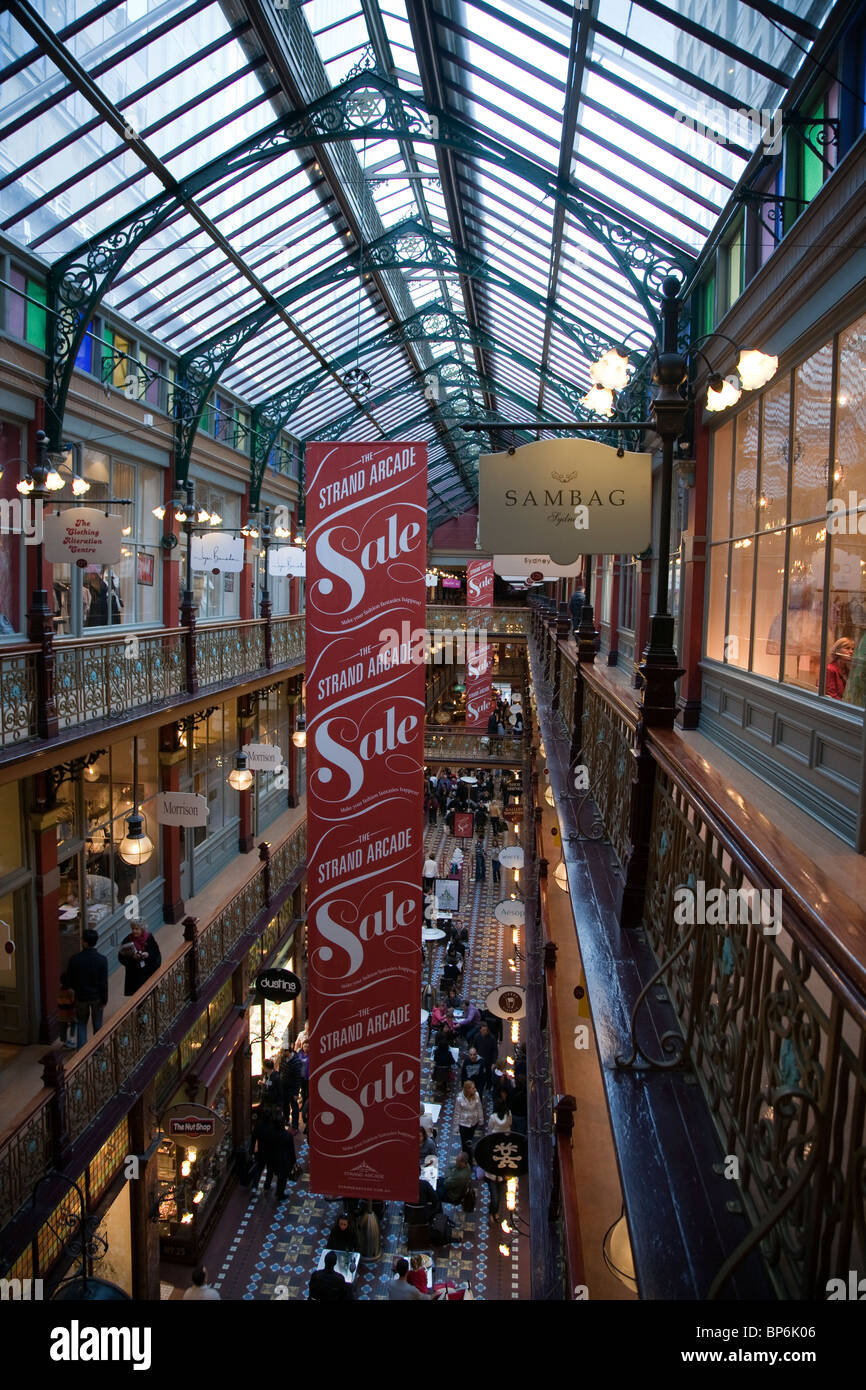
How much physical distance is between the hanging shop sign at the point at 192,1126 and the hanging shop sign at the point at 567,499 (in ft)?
27.0

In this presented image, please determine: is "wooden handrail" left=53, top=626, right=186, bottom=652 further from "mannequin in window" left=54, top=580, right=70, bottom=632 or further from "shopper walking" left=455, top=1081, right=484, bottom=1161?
"shopper walking" left=455, top=1081, right=484, bottom=1161

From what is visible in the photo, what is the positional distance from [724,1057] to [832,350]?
598cm

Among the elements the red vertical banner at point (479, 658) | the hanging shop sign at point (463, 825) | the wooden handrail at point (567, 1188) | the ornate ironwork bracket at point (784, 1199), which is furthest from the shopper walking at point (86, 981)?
the red vertical banner at point (479, 658)

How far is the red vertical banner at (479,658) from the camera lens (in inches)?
1150

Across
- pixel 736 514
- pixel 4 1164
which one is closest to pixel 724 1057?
pixel 4 1164

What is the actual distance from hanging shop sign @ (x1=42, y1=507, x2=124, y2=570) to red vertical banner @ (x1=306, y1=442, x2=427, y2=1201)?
381 cm

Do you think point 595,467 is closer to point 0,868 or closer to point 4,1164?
point 4,1164

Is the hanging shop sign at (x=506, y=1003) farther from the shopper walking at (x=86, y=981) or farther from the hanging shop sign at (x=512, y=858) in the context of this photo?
the shopper walking at (x=86, y=981)

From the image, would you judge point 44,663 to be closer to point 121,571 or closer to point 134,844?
point 134,844

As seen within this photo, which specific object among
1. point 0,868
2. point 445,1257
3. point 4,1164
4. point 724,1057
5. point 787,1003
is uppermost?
point 787,1003

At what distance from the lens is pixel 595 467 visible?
6.44 metres

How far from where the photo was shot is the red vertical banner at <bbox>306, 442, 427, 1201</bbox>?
22.2ft

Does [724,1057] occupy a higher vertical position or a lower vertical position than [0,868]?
higher
